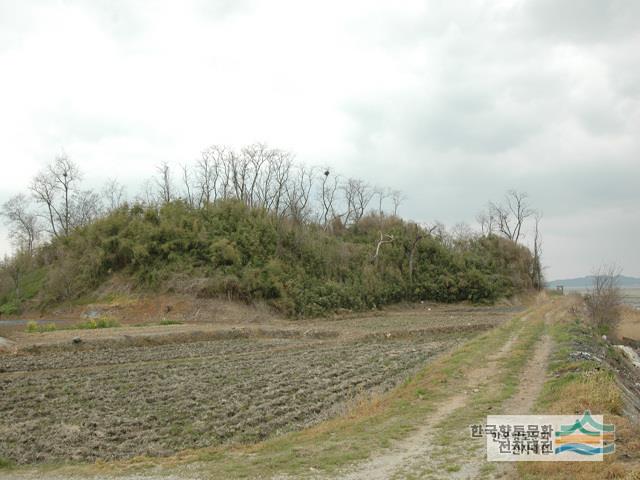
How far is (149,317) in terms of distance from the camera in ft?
113

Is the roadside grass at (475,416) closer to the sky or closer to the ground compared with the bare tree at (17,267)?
closer to the ground

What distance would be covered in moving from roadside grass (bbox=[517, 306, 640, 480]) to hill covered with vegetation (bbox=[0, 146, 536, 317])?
26.2 meters

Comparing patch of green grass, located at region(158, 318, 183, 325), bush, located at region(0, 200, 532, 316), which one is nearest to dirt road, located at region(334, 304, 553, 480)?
patch of green grass, located at region(158, 318, 183, 325)

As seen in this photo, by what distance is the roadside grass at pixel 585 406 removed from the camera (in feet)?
18.7

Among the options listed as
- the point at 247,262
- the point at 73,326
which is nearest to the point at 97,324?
the point at 73,326

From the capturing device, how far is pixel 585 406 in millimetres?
8281

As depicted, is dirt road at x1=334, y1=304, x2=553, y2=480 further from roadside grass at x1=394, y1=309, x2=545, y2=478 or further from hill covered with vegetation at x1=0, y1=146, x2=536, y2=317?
hill covered with vegetation at x1=0, y1=146, x2=536, y2=317

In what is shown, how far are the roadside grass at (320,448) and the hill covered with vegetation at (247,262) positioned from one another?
2762 cm

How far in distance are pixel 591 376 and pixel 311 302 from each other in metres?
29.9

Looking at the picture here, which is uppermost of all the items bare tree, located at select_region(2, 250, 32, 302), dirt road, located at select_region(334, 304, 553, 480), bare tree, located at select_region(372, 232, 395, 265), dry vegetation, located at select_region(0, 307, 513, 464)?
bare tree, located at select_region(372, 232, 395, 265)

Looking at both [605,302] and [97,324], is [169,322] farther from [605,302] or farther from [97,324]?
[605,302]

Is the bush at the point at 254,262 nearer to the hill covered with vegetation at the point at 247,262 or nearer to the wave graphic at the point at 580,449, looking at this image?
the hill covered with vegetation at the point at 247,262

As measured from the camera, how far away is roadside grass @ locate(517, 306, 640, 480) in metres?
5.71

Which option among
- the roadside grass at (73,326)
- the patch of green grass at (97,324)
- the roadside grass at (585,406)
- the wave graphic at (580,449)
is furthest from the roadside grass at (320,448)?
the patch of green grass at (97,324)
